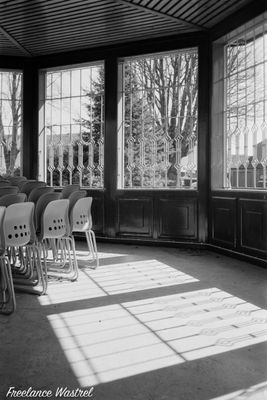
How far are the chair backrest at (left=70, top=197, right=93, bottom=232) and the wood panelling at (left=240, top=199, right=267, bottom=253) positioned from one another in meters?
2.24

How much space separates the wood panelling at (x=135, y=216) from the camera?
7.94 m

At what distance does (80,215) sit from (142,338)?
2.60 meters

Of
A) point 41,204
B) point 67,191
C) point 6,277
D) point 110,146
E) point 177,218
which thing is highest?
point 110,146

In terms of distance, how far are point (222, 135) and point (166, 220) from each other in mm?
1739

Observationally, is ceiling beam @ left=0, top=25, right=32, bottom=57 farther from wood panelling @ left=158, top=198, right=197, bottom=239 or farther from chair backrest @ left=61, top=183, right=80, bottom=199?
wood panelling @ left=158, top=198, right=197, bottom=239

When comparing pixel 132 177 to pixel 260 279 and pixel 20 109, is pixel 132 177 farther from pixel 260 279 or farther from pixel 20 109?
pixel 260 279

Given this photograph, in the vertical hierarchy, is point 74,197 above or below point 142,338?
above

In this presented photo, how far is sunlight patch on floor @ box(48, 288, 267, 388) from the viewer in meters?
2.74

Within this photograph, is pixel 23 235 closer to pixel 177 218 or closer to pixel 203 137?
pixel 177 218

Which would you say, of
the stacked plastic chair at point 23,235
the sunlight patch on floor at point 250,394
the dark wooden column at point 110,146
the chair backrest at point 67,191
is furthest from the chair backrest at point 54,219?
the dark wooden column at point 110,146

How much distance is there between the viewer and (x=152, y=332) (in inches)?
131

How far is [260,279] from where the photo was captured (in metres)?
5.19

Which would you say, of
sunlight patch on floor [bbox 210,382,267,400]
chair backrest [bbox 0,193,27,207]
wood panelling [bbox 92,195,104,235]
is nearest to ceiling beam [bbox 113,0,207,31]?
wood panelling [bbox 92,195,104,235]

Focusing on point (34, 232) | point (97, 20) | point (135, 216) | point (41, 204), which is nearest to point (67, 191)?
point (41, 204)
